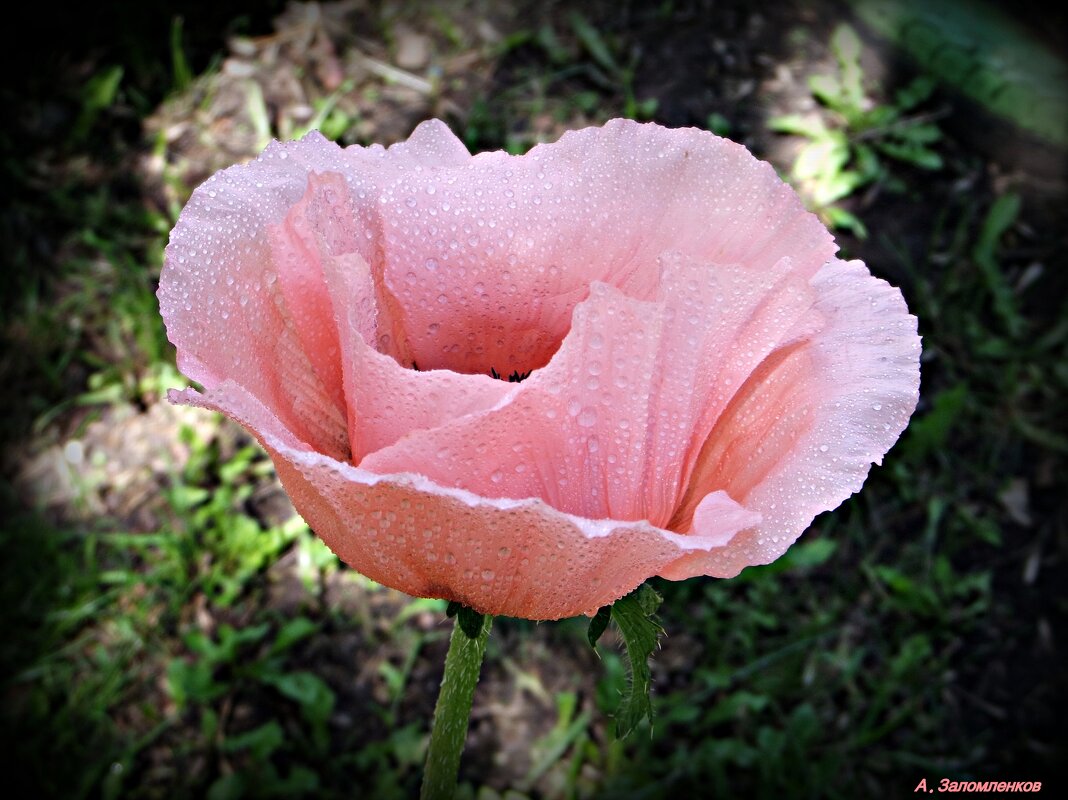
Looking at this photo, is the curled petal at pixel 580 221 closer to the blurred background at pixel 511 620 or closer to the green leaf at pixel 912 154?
the blurred background at pixel 511 620

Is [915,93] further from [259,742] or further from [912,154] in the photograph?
[259,742]

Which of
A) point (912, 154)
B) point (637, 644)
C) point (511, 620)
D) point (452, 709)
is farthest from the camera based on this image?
point (912, 154)

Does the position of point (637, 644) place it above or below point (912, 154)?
above

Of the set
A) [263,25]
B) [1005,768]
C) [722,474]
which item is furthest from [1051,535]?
[263,25]

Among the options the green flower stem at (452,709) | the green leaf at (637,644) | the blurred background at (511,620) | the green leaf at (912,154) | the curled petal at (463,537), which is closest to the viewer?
the curled petal at (463,537)

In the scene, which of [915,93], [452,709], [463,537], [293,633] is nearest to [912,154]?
[915,93]

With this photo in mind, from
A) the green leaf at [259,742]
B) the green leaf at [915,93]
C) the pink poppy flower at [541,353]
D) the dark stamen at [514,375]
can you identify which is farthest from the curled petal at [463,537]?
the green leaf at [915,93]
